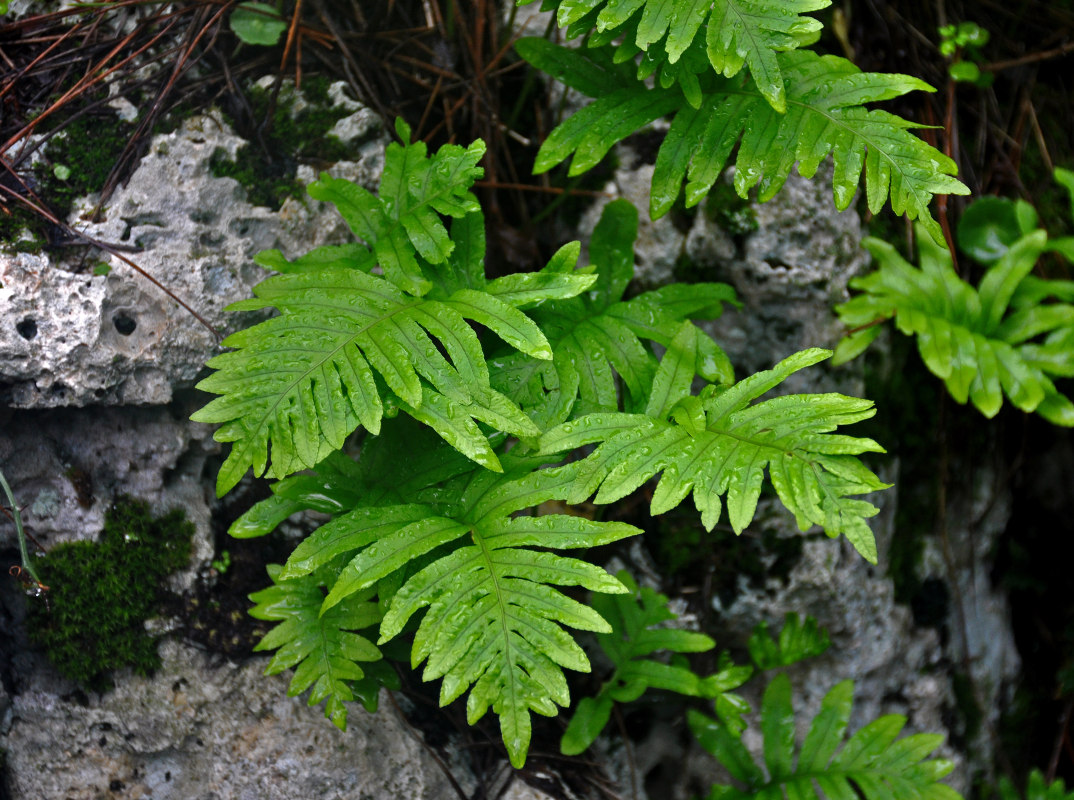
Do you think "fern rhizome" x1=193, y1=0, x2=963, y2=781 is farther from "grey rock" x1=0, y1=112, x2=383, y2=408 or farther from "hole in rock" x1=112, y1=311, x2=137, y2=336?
"hole in rock" x1=112, y1=311, x2=137, y2=336

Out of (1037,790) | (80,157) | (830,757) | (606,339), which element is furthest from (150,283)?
(1037,790)

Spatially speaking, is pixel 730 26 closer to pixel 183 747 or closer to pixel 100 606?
pixel 100 606

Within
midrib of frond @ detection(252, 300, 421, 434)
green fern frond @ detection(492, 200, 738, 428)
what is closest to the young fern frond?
green fern frond @ detection(492, 200, 738, 428)

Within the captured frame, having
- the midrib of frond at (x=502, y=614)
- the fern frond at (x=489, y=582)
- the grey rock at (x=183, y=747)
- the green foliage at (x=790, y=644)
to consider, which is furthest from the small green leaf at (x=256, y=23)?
the green foliage at (x=790, y=644)

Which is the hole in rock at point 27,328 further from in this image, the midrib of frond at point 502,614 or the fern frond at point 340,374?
the midrib of frond at point 502,614

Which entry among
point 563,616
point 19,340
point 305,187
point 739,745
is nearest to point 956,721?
point 739,745

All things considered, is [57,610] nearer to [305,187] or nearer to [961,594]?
[305,187]
